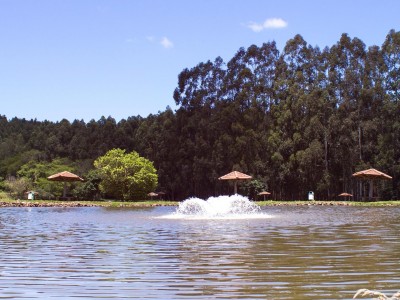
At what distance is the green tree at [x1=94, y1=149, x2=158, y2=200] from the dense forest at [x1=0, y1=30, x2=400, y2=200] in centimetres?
1016

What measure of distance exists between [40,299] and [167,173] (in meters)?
62.1

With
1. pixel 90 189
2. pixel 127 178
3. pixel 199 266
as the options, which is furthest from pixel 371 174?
pixel 199 266

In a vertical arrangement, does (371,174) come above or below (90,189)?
above

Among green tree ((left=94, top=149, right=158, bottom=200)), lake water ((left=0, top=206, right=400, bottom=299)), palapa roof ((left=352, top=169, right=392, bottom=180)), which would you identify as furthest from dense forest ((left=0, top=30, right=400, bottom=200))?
lake water ((left=0, top=206, right=400, bottom=299))

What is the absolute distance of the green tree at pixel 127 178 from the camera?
172 feet

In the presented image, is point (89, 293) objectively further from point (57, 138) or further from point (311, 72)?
point (57, 138)

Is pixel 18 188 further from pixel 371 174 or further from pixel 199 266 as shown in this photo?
pixel 199 266

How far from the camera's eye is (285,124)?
59344 millimetres

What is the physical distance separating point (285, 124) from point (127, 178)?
59.6 feet

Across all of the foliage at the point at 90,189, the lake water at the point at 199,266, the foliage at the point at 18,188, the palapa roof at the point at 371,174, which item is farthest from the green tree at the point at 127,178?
the lake water at the point at 199,266

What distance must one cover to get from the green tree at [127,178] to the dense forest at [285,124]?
10159mm

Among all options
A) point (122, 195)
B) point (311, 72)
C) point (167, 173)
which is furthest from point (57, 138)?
point (311, 72)

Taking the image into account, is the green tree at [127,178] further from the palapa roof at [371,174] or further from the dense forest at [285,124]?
the palapa roof at [371,174]

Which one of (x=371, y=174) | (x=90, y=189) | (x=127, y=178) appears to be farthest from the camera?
(x=90, y=189)
